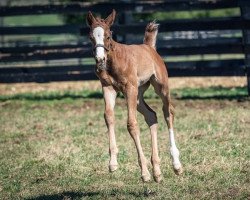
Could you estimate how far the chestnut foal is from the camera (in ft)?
23.2

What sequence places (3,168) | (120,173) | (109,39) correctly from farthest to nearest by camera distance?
(3,168), (120,173), (109,39)

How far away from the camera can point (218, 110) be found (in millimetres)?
13180

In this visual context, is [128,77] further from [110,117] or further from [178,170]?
[178,170]

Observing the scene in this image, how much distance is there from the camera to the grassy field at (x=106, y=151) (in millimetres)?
7465

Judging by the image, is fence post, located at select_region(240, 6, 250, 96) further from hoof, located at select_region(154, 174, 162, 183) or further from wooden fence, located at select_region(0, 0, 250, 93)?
hoof, located at select_region(154, 174, 162, 183)

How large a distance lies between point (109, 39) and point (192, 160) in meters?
2.35

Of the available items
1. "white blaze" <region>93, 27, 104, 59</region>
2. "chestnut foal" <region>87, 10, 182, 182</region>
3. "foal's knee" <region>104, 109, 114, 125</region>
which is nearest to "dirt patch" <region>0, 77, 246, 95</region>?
"chestnut foal" <region>87, 10, 182, 182</region>

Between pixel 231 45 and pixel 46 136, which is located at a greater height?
pixel 231 45

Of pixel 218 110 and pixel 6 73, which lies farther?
pixel 6 73

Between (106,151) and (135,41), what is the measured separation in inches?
309

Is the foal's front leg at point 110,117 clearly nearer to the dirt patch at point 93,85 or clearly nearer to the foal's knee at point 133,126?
the foal's knee at point 133,126

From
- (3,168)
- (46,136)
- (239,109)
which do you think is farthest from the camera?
(239,109)

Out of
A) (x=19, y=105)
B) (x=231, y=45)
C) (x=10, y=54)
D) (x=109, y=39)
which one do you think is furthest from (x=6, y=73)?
(x=109, y=39)

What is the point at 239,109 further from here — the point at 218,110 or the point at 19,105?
the point at 19,105
